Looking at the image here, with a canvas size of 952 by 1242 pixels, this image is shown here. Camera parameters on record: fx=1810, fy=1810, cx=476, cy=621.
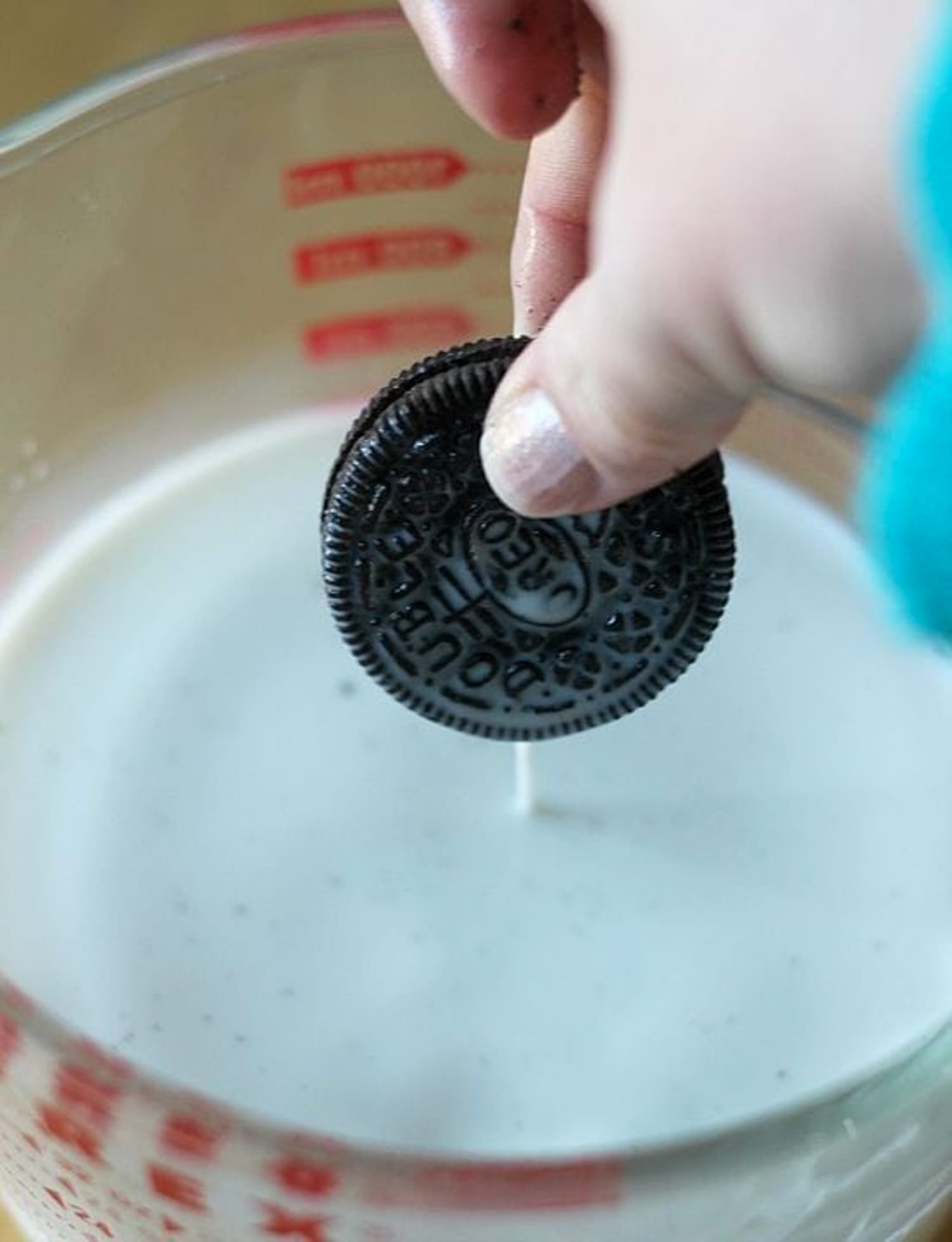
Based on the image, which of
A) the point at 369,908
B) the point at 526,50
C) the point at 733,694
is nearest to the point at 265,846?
the point at 369,908

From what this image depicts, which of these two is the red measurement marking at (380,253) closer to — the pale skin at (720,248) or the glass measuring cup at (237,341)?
the glass measuring cup at (237,341)

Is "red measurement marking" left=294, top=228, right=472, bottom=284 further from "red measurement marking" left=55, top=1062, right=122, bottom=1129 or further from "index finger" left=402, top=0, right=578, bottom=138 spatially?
"red measurement marking" left=55, top=1062, right=122, bottom=1129

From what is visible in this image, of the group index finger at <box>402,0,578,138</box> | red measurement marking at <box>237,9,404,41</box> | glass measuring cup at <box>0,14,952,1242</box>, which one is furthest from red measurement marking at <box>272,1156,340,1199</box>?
red measurement marking at <box>237,9,404,41</box>

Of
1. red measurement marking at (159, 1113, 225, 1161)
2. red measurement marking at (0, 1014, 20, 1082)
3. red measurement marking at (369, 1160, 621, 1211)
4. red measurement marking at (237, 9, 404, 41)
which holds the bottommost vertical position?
red measurement marking at (369, 1160, 621, 1211)

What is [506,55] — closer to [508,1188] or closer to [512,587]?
[512,587]

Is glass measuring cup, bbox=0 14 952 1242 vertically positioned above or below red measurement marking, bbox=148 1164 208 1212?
above

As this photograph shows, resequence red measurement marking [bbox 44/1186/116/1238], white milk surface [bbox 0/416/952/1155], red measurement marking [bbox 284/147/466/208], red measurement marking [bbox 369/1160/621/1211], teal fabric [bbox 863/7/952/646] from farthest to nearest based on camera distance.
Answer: red measurement marking [bbox 284/147/466/208], white milk surface [bbox 0/416/952/1155], red measurement marking [bbox 44/1186/116/1238], red measurement marking [bbox 369/1160/621/1211], teal fabric [bbox 863/7/952/646]
